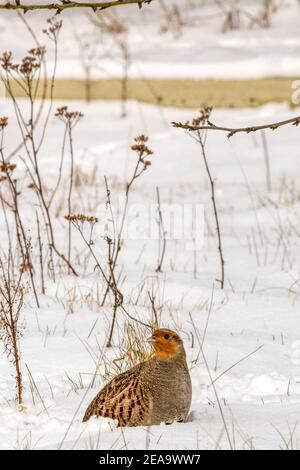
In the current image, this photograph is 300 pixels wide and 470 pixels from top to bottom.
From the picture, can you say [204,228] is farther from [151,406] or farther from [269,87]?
[269,87]

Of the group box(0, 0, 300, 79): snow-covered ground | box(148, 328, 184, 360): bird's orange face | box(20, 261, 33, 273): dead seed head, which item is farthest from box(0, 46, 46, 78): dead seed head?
box(0, 0, 300, 79): snow-covered ground

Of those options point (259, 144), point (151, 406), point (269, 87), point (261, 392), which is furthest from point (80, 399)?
point (269, 87)

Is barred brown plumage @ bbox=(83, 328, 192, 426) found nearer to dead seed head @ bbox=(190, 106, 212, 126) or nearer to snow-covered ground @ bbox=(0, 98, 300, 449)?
snow-covered ground @ bbox=(0, 98, 300, 449)

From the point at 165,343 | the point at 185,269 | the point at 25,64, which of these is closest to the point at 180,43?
the point at 185,269

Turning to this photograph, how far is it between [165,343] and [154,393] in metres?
0.18

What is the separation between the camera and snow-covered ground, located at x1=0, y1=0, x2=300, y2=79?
10.3 metres

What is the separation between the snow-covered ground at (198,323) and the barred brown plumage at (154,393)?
5 centimetres

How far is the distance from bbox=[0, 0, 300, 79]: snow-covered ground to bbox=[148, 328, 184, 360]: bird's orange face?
7608 millimetres

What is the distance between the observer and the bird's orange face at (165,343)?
2.86 metres

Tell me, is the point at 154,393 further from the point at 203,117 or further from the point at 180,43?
the point at 180,43

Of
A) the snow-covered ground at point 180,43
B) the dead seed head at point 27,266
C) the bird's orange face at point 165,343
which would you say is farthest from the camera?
the snow-covered ground at point 180,43

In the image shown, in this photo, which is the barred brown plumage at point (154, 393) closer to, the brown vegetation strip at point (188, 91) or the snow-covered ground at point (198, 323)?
the snow-covered ground at point (198, 323)

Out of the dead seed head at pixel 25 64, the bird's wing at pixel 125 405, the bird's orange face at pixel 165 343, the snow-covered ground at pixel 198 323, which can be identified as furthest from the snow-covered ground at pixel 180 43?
the bird's wing at pixel 125 405

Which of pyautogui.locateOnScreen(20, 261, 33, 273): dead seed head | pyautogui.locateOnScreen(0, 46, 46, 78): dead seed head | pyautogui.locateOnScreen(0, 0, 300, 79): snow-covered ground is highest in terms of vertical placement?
pyautogui.locateOnScreen(0, 0, 300, 79): snow-covered ground
